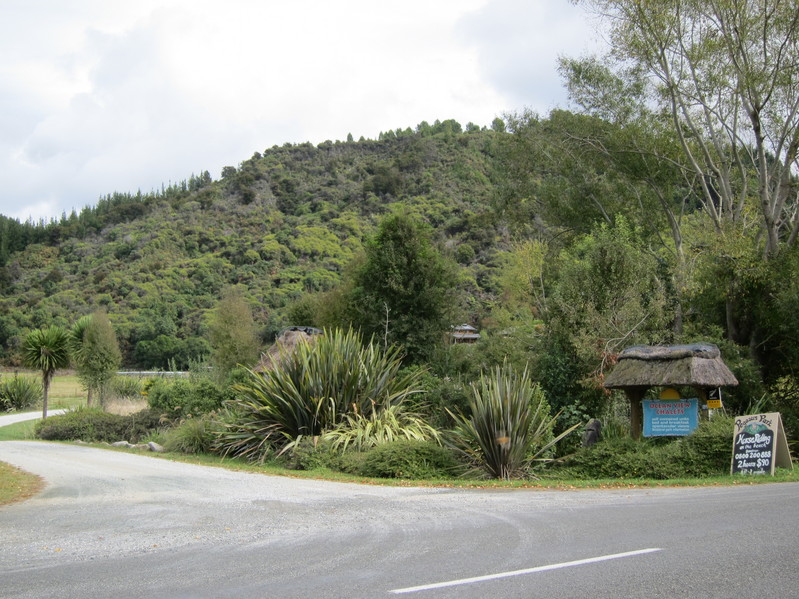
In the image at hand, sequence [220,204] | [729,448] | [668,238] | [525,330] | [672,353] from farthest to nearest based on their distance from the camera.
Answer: [220,204], [668,238], [525,330], [672,353], [729,448]

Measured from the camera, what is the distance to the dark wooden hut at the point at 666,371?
1527cm

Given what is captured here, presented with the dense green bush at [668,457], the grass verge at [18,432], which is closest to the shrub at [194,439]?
the grass verge at [18,432]

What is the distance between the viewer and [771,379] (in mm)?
19297

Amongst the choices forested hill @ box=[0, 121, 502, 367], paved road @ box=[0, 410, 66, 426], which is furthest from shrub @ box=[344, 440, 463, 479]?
forested hill @ box=[0, 121, 502, 367]

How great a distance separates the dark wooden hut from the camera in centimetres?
1527

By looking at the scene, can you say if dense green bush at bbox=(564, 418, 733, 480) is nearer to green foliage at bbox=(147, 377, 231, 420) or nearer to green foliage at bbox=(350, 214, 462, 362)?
green foliage at bbox=(350, 214, 462, 362)

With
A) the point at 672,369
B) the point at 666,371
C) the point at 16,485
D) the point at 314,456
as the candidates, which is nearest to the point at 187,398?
the point at 314,456

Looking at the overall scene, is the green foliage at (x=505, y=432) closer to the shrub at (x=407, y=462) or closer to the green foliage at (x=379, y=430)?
the shrub at (x=407, y=462)

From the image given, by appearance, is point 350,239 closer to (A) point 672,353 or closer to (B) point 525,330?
(B) point 525,330

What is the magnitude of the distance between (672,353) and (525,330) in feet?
38.7

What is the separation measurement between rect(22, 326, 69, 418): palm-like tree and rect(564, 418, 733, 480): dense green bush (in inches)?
1005

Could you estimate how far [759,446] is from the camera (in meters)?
13.6

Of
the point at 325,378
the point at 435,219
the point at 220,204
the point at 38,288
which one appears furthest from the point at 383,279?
the point at 220,204

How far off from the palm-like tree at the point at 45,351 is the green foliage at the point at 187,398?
6786mm
